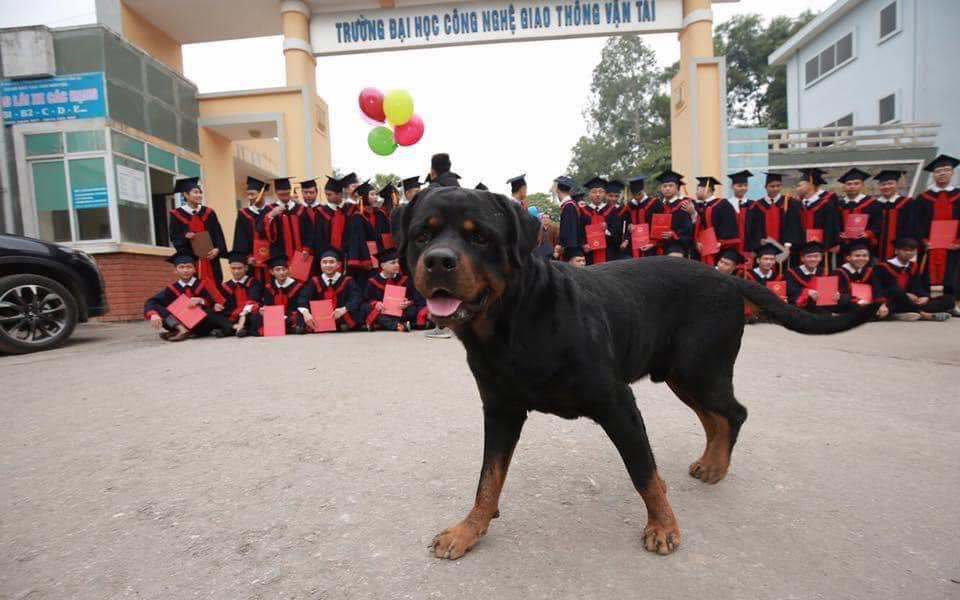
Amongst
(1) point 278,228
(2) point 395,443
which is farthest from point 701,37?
(2) point 395,443

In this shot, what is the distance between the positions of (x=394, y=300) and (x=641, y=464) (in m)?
6.51

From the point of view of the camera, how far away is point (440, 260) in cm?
179

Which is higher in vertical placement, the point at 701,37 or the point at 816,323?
the point at 701,37

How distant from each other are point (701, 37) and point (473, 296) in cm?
1378

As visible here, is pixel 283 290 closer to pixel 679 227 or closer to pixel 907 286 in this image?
pixel 679 227

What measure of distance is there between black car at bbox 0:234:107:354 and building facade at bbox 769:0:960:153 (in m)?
25.3

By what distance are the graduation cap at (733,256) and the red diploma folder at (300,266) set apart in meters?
6.74

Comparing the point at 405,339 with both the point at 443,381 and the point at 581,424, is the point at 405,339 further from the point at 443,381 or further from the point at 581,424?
the point at 581,424

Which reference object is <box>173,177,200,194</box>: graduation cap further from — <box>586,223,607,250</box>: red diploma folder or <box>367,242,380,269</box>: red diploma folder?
<box>586,223,607,250</box>: red diploma folder

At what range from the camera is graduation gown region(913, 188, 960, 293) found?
321 inches

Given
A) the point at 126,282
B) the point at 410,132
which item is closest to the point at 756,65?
the point at 410,132

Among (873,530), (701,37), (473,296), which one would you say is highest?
(701,37)

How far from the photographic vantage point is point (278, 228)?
9047mm

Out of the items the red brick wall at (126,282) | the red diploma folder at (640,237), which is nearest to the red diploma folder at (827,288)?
the red diploma folder at (640,237)
